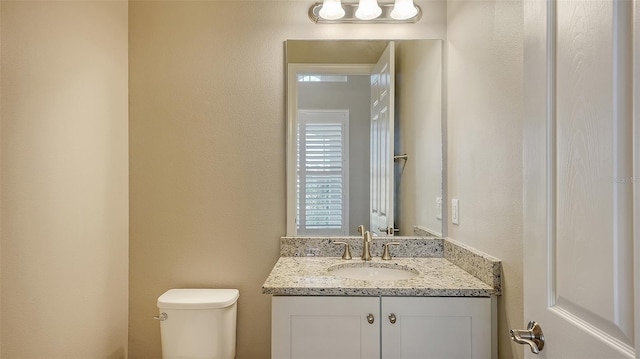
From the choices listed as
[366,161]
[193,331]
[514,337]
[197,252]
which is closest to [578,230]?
[514,337]

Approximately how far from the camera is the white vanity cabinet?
143 cm

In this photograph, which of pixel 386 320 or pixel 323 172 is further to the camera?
pixel 323 172

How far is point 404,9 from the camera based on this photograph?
6.42 feet

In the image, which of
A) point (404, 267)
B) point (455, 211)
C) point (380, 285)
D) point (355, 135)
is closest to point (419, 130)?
point (355, 135)

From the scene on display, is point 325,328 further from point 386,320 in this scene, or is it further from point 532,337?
point 532,337

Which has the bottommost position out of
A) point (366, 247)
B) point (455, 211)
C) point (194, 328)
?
point (194, 328)

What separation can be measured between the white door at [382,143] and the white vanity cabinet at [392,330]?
0.62 m

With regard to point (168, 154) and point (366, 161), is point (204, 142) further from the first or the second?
→ point (366, 161)

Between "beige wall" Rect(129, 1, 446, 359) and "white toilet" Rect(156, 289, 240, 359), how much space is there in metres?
0.23

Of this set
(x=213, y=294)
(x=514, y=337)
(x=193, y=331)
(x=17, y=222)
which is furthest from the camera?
(x=213, y=294)

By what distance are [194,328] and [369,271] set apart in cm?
84

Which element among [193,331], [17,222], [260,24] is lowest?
[193,331]

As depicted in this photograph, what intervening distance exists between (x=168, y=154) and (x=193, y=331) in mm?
881

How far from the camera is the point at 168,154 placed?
6.69ft
